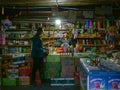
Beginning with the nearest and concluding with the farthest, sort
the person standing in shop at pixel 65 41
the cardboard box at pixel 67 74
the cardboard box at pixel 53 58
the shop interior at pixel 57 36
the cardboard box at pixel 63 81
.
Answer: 1. the shop interior at pixel 57 36
2. the cardboard box at pixel 63 81
3. the cardboard box at pixel 67 74
4. the cardboard box at pixel 53 58
5. the person standing in shop at pixel 65 41

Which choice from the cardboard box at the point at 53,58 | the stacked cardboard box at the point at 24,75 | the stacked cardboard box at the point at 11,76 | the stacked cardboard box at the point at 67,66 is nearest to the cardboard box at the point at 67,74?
the stacked cardboard box at the point at 67,66

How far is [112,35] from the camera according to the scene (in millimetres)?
9977

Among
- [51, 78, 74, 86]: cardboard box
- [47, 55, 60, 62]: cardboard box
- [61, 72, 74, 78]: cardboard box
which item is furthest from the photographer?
[47, 55, 60, 62]: cardboard box

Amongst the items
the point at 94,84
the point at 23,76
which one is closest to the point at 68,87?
the point at 23,76

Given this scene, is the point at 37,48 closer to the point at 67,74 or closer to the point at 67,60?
the point at 67,60

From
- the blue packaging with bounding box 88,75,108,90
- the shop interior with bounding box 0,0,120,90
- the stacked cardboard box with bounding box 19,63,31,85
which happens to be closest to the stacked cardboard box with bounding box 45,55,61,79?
the shop interior with bounding box 0,0,120,90

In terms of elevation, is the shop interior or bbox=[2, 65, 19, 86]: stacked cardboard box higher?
the shop interior

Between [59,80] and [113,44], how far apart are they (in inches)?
94.1

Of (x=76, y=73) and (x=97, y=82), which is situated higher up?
(x=97, y=82)

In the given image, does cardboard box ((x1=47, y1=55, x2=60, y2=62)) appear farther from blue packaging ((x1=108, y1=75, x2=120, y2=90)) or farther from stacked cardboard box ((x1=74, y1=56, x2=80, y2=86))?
blue packaging ((x1=108, y1=75, x2=120, y2=90))

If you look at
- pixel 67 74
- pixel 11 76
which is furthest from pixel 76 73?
pixel 11 76

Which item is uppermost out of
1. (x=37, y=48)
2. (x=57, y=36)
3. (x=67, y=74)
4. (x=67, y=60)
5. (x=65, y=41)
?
(x=57, y=36)

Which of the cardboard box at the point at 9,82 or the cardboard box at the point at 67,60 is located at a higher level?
the cardboard box at the point at 67,60

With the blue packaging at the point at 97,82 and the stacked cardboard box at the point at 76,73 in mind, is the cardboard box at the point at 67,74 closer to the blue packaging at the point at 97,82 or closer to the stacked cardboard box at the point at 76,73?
the stacked cardboard box at the point at 76,73
